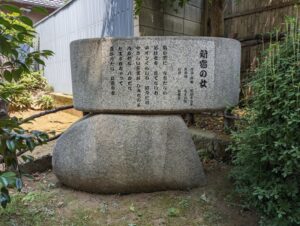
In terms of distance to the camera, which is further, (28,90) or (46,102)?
(28,90)

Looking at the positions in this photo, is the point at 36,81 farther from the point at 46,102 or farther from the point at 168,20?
the point at 168,20

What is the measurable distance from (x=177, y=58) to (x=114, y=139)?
42.6 inches

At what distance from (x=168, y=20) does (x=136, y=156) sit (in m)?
3.12

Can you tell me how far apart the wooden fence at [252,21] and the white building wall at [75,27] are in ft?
6.40

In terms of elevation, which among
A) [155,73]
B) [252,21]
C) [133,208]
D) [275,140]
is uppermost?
[252,21]

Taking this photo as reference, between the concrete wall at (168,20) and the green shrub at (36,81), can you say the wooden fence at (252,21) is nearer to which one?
the concrete wall at (168,20)

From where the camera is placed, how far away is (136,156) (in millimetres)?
2932

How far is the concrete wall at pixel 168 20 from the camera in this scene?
4684 mm

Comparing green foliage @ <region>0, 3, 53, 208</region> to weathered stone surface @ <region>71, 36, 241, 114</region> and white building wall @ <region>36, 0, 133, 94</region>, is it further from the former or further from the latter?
white building wall @ <region>36, 0, 133, 94</region>

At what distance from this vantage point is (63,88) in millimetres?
7477

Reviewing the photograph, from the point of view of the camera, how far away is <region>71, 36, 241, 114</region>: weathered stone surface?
2.91 meters

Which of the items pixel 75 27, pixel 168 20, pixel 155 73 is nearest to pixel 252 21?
pixel 168 20

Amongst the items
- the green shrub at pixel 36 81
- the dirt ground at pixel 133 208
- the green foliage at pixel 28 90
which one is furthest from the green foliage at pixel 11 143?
the green shrub at pixel 36 81

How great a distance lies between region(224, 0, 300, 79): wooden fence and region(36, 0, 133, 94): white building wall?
1.95 meters
